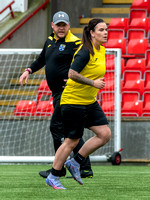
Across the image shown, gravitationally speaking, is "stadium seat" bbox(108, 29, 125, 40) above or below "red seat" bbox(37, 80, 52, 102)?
above

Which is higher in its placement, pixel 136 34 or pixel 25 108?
pixel 136 34

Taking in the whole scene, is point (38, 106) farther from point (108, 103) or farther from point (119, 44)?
point (119, 44)

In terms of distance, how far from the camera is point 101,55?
A: 5.92 metres

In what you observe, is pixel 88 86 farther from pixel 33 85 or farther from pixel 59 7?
pixel 59 7

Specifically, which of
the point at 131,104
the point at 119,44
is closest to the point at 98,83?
the point at 131,104

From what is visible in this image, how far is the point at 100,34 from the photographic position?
5891 millimetres

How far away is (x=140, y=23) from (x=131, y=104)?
294 centimetres

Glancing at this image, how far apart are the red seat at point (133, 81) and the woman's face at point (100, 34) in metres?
6.42

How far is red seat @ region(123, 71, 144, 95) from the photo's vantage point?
40.2 ft

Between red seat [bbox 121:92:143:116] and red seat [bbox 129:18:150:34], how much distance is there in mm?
2376

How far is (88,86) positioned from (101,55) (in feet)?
1.11

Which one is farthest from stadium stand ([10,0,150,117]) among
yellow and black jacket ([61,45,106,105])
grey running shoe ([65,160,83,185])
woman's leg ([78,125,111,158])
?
yellow and black jacket ([61,45,106,105])

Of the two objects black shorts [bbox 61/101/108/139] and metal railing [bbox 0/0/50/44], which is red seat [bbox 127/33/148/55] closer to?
metal railing [bbox 0/0/50/44]

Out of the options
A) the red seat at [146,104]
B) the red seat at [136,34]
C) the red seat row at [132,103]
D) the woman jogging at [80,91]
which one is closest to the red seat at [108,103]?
the red seat row at [132,103]
